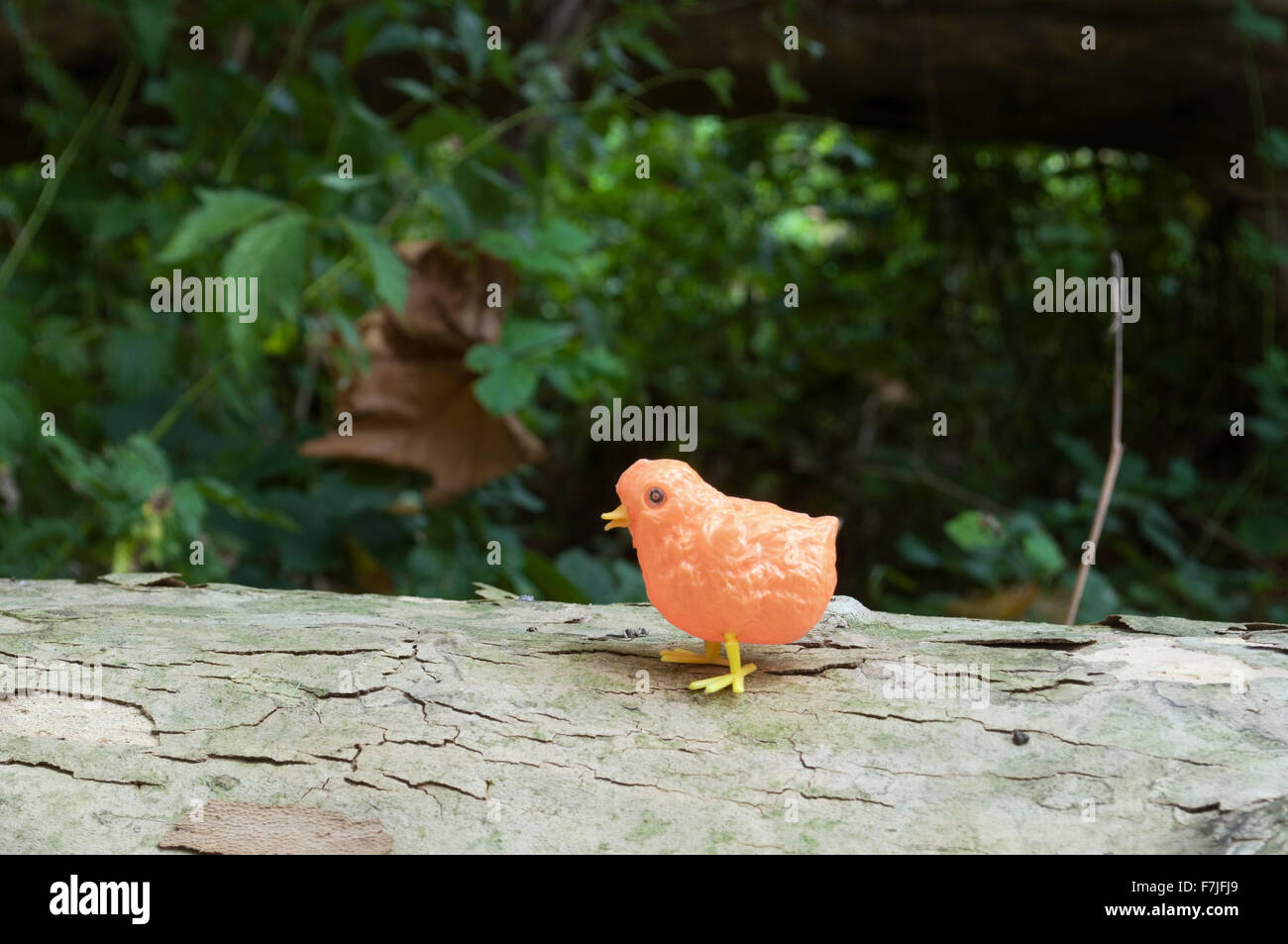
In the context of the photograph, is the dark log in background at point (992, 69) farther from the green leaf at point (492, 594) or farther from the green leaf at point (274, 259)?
the green leaf at point (492, 594)

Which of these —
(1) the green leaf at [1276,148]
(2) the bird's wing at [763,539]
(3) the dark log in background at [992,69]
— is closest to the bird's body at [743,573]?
(2) the bird's wing at [763,539]

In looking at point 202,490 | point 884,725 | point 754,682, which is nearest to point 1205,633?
point 884,725

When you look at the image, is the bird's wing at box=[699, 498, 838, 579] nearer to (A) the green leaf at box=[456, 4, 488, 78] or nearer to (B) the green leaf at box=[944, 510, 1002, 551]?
(B) the green leaf at box=[944, 510, 1002, 551]

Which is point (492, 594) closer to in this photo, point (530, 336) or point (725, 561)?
point (725, 561)

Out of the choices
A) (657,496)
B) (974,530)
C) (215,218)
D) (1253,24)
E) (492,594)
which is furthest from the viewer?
(1253,24)

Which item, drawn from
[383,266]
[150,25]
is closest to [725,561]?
[383,266]
